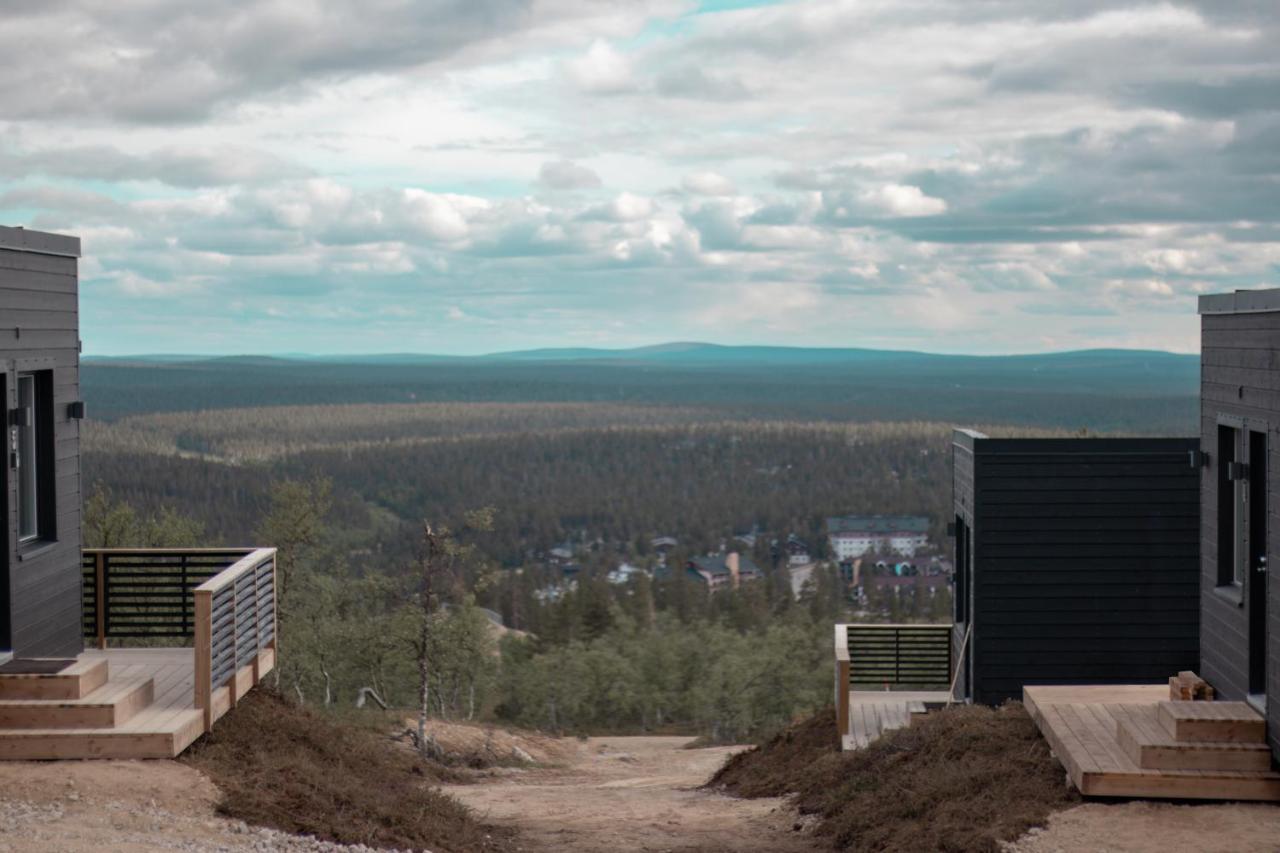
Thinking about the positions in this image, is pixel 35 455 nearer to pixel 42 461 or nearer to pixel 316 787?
pixel 42 461

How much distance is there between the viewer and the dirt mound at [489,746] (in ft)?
67.3

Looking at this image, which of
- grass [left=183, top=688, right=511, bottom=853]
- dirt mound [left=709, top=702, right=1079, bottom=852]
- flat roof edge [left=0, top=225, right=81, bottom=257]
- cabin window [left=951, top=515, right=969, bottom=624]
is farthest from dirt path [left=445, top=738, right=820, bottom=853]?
flat roof edge [left=0, top=225, right=81, bottom=257]

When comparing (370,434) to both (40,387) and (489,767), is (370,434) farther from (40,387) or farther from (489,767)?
(40,387)

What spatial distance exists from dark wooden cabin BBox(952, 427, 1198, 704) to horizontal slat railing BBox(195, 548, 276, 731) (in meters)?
7.33

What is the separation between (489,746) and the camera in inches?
853

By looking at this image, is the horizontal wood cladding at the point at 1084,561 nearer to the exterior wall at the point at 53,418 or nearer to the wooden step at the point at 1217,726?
the wooden step at the point at 1217,726

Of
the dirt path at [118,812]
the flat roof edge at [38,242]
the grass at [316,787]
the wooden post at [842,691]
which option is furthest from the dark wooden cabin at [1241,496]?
the flat roof edge at [38,242]

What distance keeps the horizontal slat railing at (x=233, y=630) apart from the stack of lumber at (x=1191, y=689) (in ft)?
23.5

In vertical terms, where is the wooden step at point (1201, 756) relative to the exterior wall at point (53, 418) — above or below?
below

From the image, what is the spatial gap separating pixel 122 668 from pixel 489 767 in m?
10.0

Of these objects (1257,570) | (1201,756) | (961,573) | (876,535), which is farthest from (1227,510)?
(876,535)

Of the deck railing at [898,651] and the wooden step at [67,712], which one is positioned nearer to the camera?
the wooden step at [67,712]

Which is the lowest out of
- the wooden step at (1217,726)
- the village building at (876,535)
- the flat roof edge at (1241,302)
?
the village building at (876,535)

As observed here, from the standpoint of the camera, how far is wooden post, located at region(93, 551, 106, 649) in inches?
476
